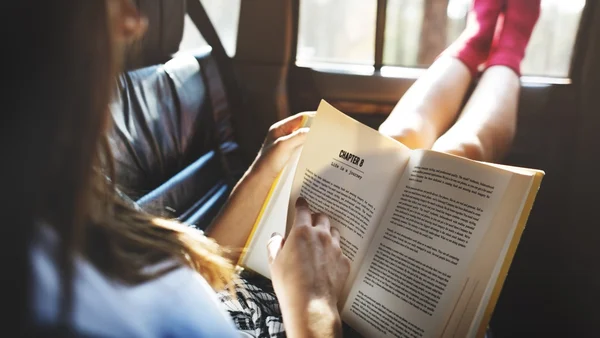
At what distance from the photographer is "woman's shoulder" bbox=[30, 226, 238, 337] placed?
31 cm

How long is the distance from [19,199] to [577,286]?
4.64 feet

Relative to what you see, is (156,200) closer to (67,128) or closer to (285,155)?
(285,155)

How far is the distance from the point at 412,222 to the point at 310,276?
15cm

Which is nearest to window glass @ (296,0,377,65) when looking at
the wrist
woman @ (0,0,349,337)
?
the wrist

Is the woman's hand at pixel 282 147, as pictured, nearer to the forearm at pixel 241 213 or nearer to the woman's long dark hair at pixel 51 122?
the forearm at pixel 241 213

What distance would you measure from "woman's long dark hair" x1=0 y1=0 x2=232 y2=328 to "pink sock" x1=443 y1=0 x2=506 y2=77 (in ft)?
3.49

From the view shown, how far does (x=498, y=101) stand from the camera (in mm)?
1073

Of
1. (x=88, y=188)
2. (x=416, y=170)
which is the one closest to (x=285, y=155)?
(x=416, y=170)

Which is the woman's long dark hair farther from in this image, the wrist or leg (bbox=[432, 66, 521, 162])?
leg (bbox=[432, 66, 521, 162])

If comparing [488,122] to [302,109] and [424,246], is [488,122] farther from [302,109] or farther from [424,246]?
[302,109]

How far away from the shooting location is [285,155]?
0.90 m

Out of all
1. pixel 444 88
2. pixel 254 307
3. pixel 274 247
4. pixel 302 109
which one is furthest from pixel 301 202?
pixel 302 109

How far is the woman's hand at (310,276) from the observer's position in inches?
23.3

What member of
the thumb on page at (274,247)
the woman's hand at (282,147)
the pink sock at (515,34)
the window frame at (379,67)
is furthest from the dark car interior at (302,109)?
the thumb on page at (274,247)
